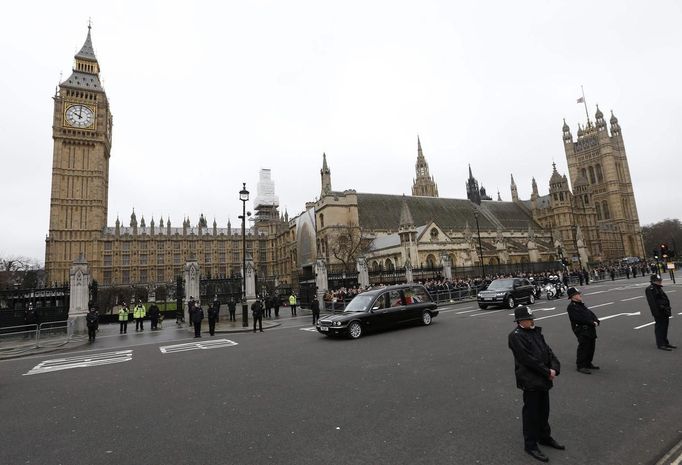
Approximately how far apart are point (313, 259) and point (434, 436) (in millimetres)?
51694

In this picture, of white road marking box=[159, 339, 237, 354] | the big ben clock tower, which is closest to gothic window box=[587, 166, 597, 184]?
white road marking box=[159, 339, 237, 354]

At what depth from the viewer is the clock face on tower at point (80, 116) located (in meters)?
72.1

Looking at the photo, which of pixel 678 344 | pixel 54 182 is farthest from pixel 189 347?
pixel 54 182

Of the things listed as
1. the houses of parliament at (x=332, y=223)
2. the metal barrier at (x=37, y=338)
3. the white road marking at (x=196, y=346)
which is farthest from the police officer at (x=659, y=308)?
the houses of parliament at (x=332, y=223)

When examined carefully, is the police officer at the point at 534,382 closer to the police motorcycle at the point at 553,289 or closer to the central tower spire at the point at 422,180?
the police motorcycle at the point at 553,289

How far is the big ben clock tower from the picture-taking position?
6888cm

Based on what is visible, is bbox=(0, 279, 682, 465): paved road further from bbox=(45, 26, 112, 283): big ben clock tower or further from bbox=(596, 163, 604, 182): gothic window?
bbox=(596, 163, 604, 182): gothic window

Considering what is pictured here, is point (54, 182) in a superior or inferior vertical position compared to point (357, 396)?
superior

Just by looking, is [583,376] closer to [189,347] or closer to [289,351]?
[289,351]

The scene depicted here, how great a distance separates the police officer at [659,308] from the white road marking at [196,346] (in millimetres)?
11877

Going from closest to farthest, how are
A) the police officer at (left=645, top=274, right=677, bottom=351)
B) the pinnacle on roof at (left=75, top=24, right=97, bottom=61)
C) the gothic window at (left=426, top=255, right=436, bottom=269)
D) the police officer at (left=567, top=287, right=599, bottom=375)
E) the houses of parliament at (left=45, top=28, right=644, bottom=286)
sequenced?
the police officer at (left=567, top=287, right=599, bottom=375)
the police officer at (left=645, top=274, right=677, bottom=351)
the gothic window at (left=426, top=255, right=436, bottom=269)
the houses of parliament at (left=45, top=28, right=644, bottom=286)
the pinnacle on roof at (left=75, top=24, right=97, bottom=61)

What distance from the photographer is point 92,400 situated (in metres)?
6.50

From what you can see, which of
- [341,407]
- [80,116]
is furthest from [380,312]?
[80,116]

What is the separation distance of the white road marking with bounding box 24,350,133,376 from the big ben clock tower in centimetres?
6934
